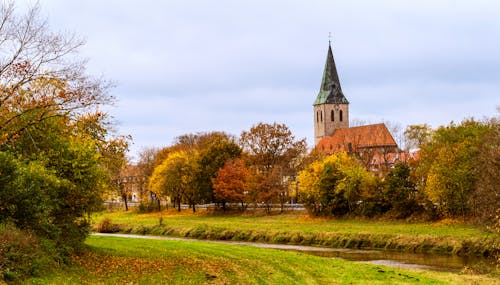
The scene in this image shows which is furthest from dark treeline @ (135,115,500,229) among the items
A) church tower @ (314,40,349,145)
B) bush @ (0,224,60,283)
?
church tower @ (314,40,349,145)

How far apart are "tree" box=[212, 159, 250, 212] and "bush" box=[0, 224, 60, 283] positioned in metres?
51.9

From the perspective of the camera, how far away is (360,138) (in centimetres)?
11706

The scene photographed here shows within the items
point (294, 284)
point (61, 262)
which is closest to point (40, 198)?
point (61, 262)

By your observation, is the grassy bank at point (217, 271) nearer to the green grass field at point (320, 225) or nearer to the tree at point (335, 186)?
the green grass field at point (320, 225)

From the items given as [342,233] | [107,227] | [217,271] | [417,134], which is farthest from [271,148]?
[217,271]

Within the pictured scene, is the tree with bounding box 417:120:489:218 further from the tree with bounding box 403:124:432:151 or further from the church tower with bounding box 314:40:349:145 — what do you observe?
the church tower with bounding box 314:40:349:145

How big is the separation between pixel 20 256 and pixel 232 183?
5408 centimetres

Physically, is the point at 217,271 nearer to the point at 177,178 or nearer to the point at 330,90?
the point at 177,178

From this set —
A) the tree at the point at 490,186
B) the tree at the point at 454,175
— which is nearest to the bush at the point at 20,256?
the tree at the point at 490,186

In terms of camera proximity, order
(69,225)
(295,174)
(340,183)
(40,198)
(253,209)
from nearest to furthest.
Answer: (40,198) < (69,225) < (340,183) < (253,209) < (295,174)

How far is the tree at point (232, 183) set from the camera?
70.1m

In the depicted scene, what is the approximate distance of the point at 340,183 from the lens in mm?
57000

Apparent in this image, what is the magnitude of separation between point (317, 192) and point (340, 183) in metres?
2.65

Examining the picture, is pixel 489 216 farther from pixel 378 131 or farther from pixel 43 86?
pixel 378 131
